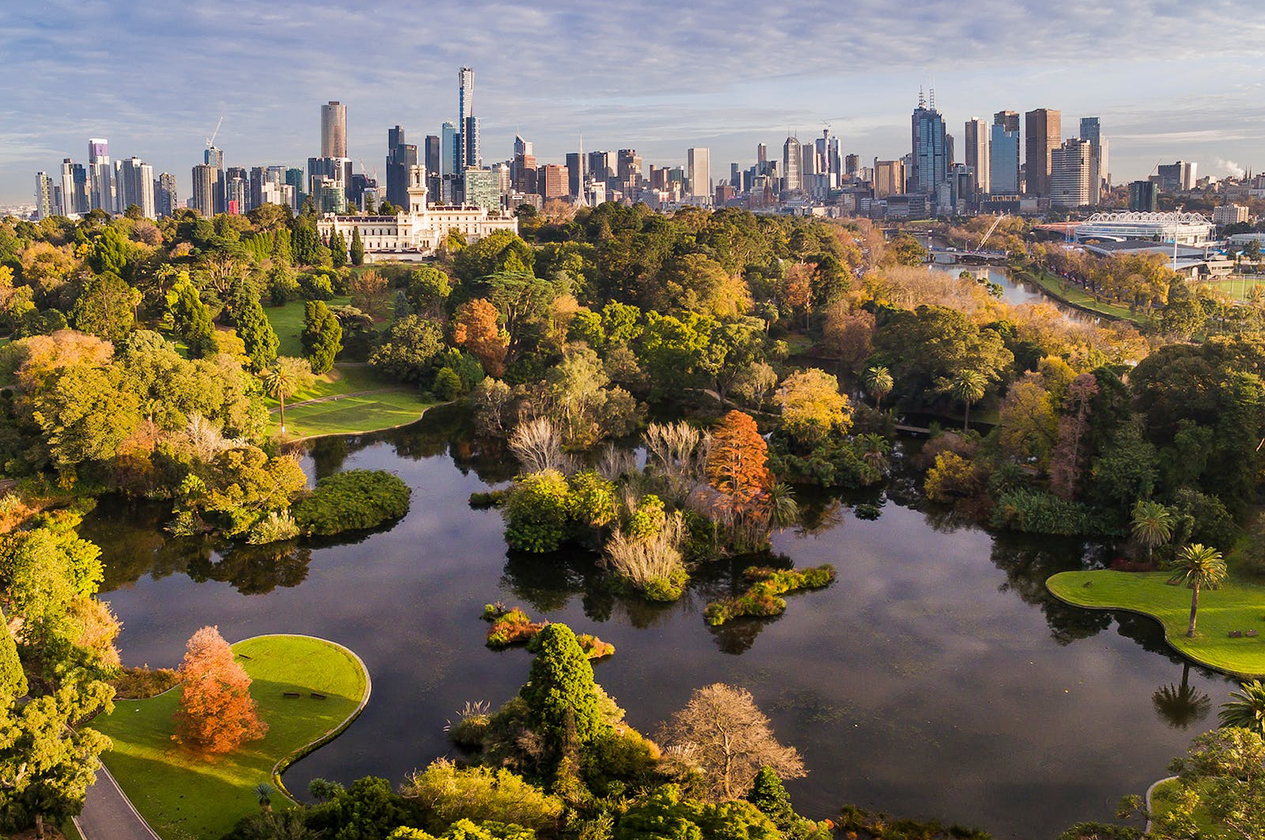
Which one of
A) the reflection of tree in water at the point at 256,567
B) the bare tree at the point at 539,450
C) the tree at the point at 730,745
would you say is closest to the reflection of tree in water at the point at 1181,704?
the tree at the point at 730,745

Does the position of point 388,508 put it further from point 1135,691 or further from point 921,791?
point 1135,691

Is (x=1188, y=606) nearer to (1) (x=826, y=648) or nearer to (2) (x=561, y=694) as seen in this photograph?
(1) (x=826, y=648)

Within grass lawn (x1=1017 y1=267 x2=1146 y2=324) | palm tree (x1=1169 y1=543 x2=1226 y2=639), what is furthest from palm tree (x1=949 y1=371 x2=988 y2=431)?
grass lawn (x1=1017 y1=267 x2=1146 y2=324)

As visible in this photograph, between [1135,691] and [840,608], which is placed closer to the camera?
[1135,691]

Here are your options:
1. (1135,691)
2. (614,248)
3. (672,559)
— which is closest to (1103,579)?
(1135,691)

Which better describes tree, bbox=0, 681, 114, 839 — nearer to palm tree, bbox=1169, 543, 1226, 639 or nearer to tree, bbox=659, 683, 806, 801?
tree, bbox=659, 683, 806, 801

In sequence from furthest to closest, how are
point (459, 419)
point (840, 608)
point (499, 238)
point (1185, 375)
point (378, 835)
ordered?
point (499, 238), point (459, 419), point (1185, 375), point (840, 608), point (378, 835)
